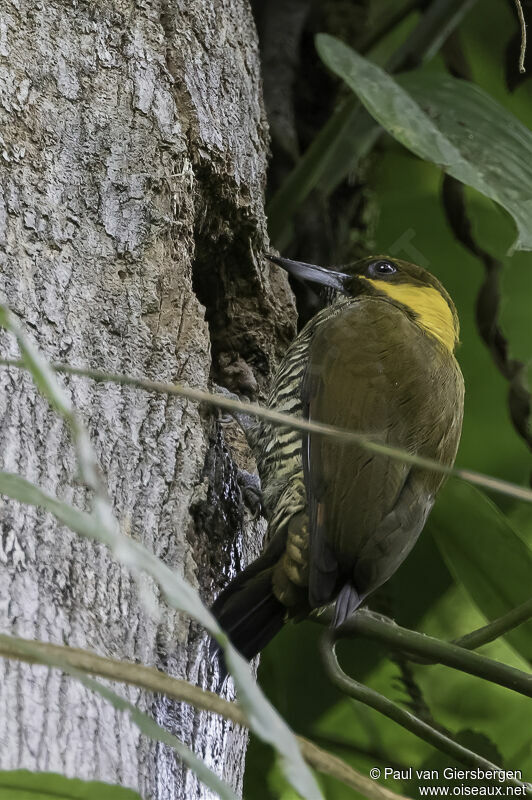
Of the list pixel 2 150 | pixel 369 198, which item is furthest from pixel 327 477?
pixel 369 198

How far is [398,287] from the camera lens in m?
2.64

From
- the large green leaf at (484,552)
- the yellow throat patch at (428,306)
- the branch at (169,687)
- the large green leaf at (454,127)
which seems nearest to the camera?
the branch at (169,687)

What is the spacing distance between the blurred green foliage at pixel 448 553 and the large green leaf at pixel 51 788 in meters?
1.48

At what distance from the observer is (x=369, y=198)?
3322 millimetres

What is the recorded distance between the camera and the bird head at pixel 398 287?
254 cm

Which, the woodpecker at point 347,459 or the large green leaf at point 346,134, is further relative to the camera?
the large green leaf at point 346,134

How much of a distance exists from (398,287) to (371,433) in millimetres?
803

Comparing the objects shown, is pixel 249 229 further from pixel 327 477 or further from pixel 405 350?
pixel 327 477

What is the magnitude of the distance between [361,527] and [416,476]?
179mm

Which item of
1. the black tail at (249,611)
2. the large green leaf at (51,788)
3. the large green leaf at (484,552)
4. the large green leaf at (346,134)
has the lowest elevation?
the large green leaf at (51,788)

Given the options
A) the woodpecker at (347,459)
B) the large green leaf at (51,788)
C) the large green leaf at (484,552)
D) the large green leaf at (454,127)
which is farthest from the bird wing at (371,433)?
the large green leaf at (51,788)

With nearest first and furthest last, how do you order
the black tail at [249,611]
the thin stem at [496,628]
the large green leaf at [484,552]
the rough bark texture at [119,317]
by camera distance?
the rough bark texture at [119,317] < the black tail at [249,611] < the thin stem at [496,628] < the large green leaf at [484,552]

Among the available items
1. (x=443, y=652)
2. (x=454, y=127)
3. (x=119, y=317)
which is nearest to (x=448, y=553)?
(x=443, y=652)

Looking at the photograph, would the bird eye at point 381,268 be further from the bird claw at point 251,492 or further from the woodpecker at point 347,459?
the bird claw at point 251,492
